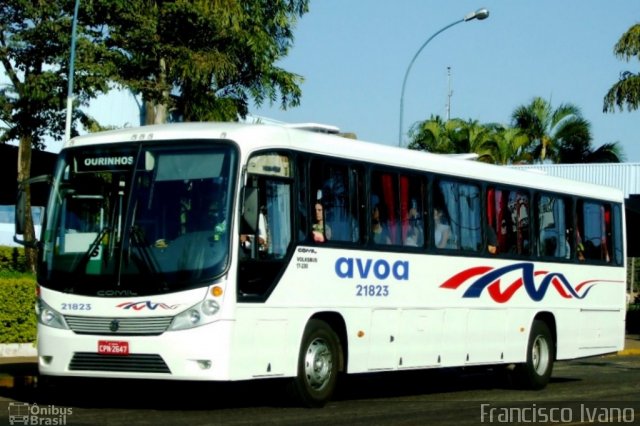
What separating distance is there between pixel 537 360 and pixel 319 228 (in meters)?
6.08

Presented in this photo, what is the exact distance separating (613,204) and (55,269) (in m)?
11.3

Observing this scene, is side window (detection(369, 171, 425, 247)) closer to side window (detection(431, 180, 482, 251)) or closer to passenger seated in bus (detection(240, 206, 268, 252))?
side window (detection(431, 180, 482, 251))

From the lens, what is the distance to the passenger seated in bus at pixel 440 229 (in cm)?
1703

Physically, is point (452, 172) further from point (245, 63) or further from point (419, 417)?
point (245, 63)

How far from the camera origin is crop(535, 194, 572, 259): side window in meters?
19.7

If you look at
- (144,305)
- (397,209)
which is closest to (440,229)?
(397,209)

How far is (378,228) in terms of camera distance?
15836mm

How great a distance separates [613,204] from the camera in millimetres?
22062

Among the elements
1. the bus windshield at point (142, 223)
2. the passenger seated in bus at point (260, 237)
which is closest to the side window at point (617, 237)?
the passenger seated in bus at point (260, 237)

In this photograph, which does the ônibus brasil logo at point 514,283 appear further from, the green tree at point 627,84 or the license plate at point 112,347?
the green tree at point 627,84

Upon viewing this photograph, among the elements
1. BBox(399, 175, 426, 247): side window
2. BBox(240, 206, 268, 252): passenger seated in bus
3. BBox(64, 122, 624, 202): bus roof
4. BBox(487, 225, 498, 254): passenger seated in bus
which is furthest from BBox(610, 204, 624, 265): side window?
BBox(240, 206, 268, 252): passenger seated in bus

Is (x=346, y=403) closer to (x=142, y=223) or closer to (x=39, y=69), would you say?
(x=142, y=223)

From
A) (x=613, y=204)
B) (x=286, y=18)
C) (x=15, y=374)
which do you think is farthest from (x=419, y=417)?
(x=286, y=18)

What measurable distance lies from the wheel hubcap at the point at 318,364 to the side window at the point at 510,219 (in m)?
4.56
